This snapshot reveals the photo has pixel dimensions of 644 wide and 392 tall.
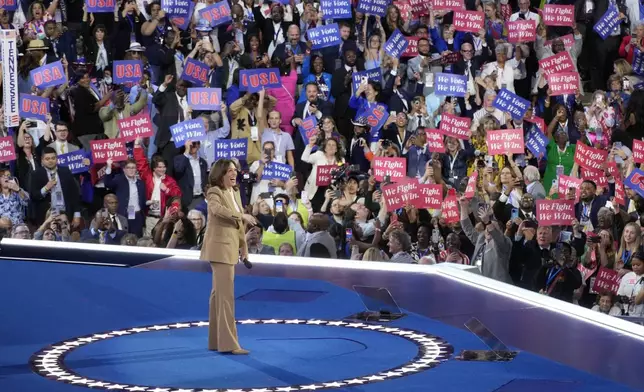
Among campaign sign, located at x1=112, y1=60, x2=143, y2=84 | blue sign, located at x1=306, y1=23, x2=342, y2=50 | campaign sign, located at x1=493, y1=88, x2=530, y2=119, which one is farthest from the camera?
blue sign, located at x1=306, y1=23, x2=342, y2=50

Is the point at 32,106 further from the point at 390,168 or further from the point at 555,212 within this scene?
the point at 555,212

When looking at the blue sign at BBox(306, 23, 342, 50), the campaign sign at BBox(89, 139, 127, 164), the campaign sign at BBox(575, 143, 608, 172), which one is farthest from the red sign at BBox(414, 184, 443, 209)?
the campaign sign at BBox(89, 139, 127, 164)

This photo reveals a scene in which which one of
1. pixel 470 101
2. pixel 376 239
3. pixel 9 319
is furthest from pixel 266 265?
pixel 470 101

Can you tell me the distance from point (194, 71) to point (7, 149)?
2.36 meters

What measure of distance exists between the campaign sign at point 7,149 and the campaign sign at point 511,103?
5525 mm

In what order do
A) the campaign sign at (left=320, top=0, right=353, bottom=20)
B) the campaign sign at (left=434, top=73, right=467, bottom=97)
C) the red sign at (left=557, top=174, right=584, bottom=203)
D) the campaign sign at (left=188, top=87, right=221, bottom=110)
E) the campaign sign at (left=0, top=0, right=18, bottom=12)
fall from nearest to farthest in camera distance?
the red sign at (left=557, top=174, right=584, bottom=203)
the campaign sign at (left=188, top=87, right=221, bottom=110)
the campaign sign at (left=434, top=73, right=467, bottom=97)
the campaign sign at (left=320, top=0, right=353, bottom=20)
the campaign sign at (left=0, top=0, right=18, bottom=12)

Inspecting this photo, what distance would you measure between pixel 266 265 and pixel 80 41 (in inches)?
227

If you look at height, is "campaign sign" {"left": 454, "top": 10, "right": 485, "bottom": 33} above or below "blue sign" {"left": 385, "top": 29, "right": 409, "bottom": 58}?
above

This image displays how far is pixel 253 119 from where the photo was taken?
16.7 m

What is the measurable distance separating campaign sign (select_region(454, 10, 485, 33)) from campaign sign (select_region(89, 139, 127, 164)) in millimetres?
4380

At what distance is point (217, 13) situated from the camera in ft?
56.6

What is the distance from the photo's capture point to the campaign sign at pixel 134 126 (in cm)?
1627

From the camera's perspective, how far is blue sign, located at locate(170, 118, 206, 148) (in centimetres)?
1612

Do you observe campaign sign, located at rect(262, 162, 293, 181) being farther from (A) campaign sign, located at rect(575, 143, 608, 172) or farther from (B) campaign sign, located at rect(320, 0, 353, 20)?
(A) campaign sign, located at rect(575, 143, 608, 172)
